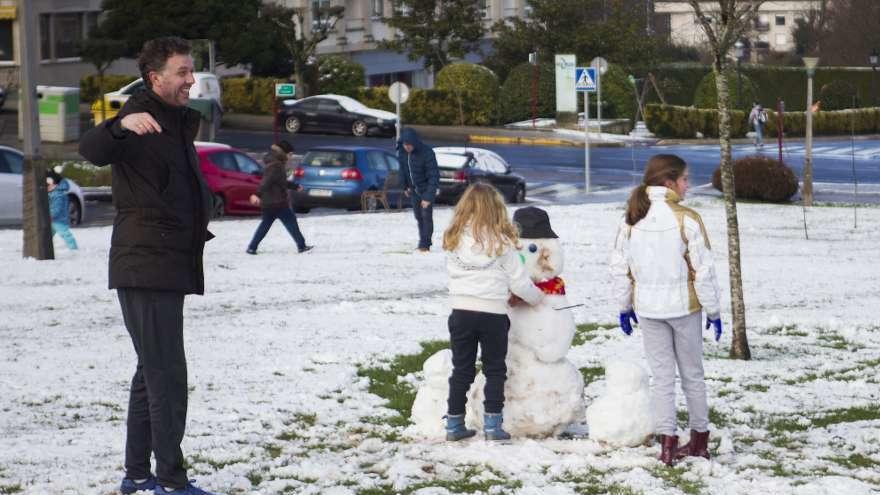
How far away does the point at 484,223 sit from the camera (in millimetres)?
8133

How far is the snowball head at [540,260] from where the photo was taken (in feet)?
27.5

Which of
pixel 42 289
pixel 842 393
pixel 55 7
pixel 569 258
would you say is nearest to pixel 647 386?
pixel 842 393

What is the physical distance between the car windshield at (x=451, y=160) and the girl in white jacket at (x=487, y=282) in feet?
84.3

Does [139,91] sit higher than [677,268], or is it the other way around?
[139,91]

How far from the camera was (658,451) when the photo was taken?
813 cm

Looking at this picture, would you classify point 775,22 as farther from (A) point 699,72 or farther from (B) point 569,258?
(B) point 569,258

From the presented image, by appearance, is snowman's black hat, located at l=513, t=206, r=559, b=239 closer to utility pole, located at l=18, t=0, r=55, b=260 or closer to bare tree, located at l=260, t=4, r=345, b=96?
utility pole, located at l=18, t=0, r=55, b=260

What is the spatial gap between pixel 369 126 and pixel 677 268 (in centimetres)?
4591

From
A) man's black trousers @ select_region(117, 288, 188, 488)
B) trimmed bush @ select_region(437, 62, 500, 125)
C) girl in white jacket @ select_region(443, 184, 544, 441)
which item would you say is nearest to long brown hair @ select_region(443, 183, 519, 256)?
girl in white jacket @ select_region(443, 184, 544, 441)

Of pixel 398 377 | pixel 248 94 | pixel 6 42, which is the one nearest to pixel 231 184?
pixel 398 377

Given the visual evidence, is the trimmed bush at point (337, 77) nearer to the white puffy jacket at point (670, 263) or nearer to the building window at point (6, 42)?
the building window at point (6, 42)

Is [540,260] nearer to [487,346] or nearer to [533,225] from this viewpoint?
[533,225]

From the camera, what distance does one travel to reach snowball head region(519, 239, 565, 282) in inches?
330

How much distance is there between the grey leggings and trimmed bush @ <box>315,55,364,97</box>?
53079 millimetres
